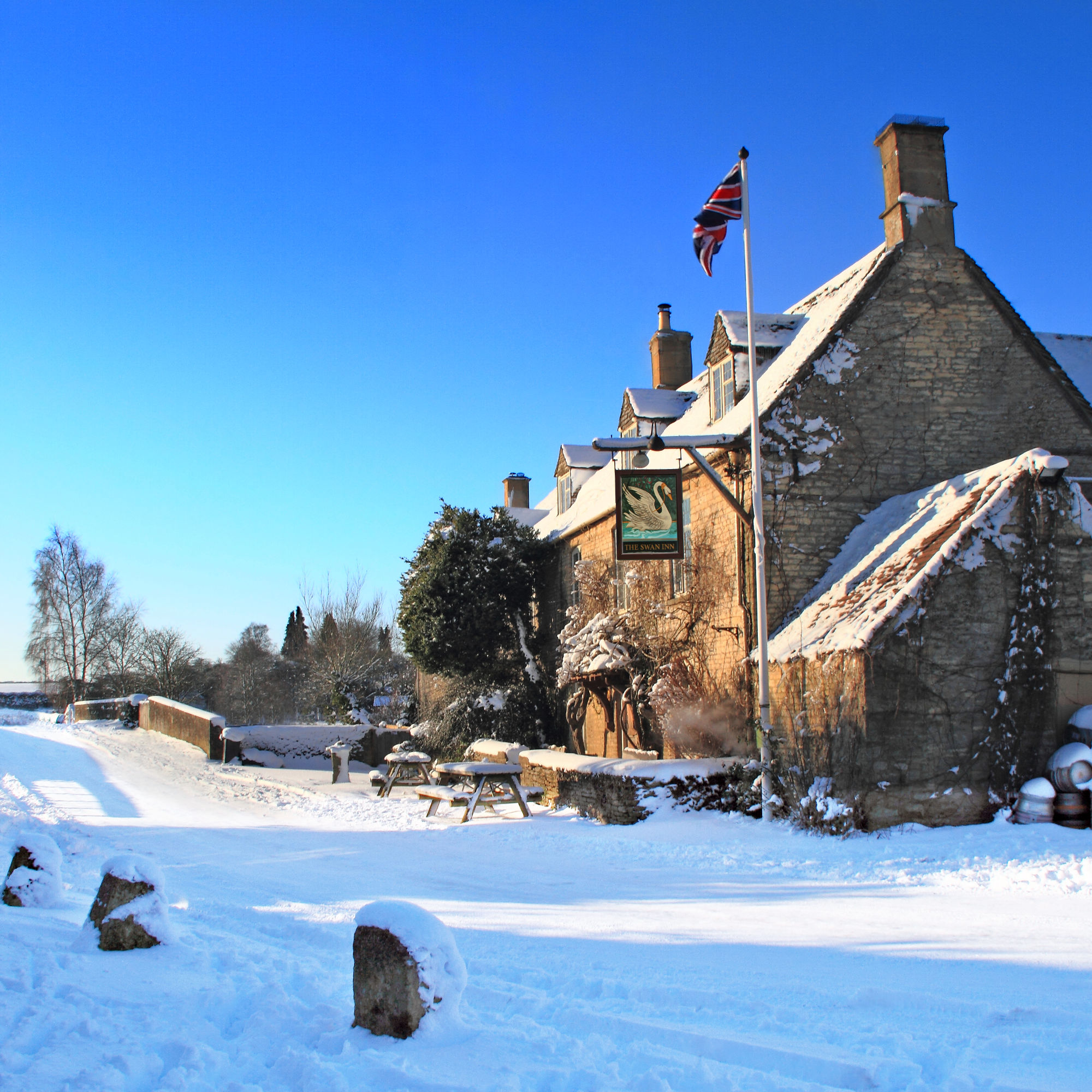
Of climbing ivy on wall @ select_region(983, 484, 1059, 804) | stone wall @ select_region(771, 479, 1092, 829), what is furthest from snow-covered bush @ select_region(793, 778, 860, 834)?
climbing ivy on wall @ select_region(983, 484, 1059, 804)

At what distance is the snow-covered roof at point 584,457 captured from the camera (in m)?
25.6

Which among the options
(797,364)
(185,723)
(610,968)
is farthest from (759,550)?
(185,723)

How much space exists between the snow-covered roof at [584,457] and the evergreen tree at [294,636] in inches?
1861

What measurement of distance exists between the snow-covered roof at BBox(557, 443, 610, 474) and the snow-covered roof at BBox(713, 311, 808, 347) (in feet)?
23.1

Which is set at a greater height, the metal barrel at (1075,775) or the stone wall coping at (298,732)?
the metal barrel at (1075,775)

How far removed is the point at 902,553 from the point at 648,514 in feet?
12.0

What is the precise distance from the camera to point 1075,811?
1058 cm

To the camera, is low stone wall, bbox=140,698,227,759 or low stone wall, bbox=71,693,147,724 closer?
low stone wall, bbox=140,698,227,759

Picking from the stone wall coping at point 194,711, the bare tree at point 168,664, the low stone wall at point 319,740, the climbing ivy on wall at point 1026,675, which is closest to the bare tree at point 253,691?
the bare tree at point 168,664

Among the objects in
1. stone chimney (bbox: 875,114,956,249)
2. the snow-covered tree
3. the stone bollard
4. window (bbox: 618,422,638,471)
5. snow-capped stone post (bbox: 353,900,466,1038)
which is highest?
stone chimney (bbox: 875,114,956,249)

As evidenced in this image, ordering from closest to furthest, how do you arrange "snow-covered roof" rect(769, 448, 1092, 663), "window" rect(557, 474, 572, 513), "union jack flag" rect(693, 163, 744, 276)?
"snow-covered roof" rect(769, 448, 1092, 663) → "union jack flag" rect(693, 163, 744, 276) → "window" rect(557, 474, 572, 513)

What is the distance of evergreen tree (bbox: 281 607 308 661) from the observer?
236ft

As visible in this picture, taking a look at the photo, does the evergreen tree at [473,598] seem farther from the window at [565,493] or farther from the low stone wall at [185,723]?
the low stone wall at [185,723]

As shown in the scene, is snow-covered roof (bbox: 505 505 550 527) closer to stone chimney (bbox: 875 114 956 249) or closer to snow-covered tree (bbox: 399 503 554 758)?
snow-covered tree (bbox: 399 503 554 758)
